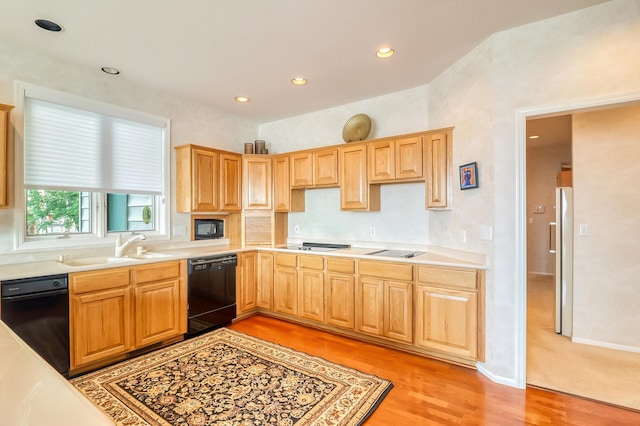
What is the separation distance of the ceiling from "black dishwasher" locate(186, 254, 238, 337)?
2.08 m

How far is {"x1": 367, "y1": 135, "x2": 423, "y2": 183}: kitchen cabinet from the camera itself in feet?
10.8

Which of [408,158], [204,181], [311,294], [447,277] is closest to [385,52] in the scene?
[408,158]

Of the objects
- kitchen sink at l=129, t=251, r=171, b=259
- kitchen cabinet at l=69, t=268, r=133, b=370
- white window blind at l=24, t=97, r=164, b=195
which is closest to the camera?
kitchen cabinet at l=69, t=268, r=133, b=370

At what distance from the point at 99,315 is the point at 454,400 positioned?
3.02m

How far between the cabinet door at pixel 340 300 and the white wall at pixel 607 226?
240 cm

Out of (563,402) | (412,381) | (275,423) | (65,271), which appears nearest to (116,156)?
(65,271)

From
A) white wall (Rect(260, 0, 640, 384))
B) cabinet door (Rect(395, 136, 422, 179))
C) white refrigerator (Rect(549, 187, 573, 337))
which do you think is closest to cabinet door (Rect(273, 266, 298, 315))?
cabinet door (Rect(395, 136, 422, 179))

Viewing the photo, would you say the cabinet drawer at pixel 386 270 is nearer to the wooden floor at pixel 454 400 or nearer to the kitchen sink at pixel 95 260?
the wooden floor at pixel 454 400

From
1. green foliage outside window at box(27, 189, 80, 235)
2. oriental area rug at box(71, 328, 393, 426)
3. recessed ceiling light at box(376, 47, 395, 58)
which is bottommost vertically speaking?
oriental area rug at box(71, 328, 393, 426)

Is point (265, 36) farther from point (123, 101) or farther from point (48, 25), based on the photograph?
point (123, 101)

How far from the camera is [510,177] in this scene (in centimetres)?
248

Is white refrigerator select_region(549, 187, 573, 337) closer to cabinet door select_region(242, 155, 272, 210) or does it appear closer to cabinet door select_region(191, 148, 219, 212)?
cabinet door select_region(242, 155, 272, 210)

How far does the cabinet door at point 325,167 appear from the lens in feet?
12.8

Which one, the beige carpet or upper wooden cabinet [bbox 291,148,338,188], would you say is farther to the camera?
upper wooden cabinet [bbox 291,148,338,188]
